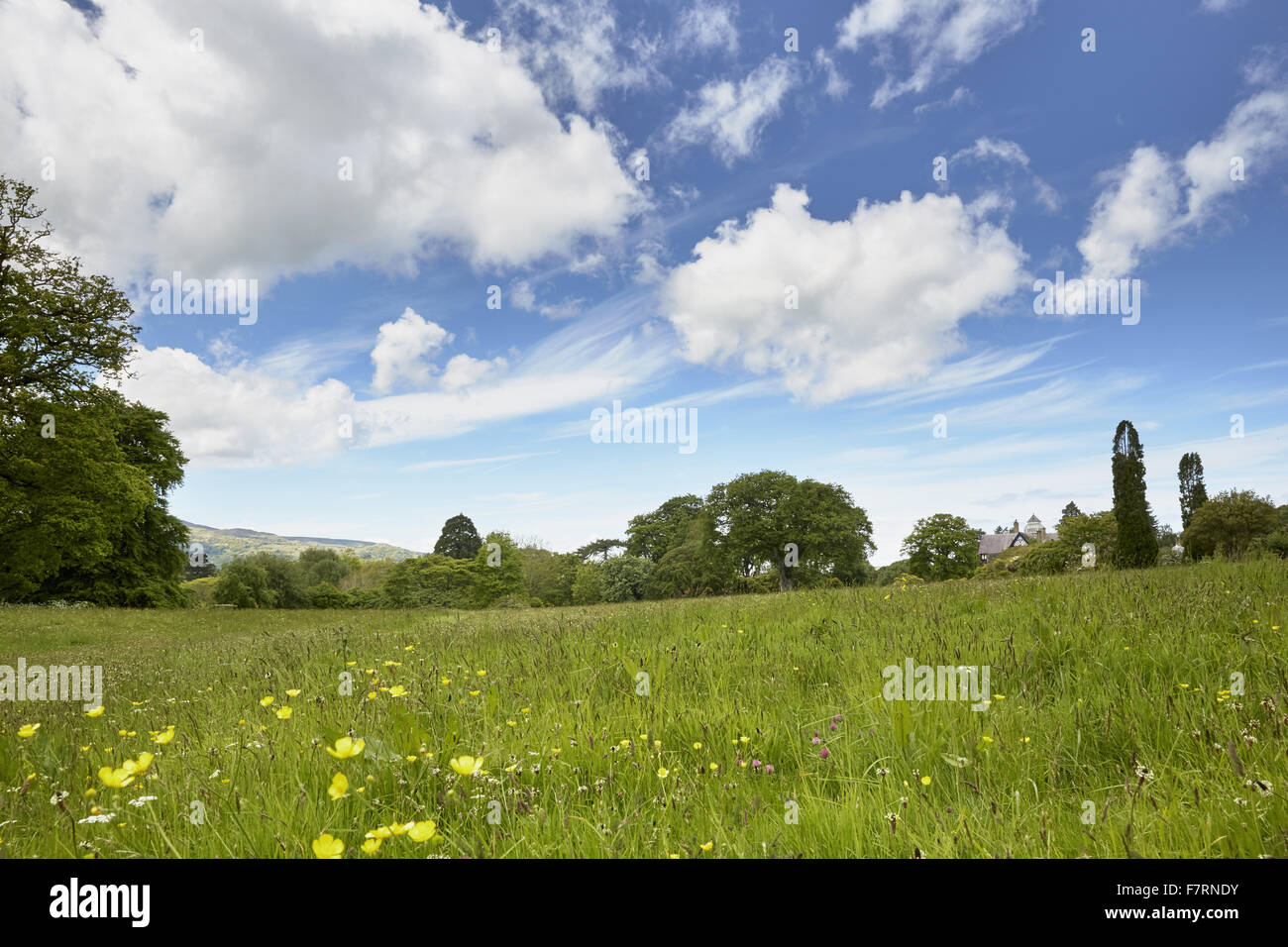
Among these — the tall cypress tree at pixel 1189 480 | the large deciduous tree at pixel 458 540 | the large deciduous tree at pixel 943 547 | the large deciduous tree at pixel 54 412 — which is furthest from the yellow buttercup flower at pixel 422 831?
the tall cypress tree at pixel 1189 480

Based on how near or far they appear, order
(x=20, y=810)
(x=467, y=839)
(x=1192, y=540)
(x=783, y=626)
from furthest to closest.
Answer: (x=1192, y=540) < (x=783, y=626) < (x=20, y=810) < (x=467, y=839)

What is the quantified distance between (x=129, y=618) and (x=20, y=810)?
99.8ft

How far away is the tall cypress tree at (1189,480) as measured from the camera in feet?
257

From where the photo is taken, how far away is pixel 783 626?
7086 millimetres

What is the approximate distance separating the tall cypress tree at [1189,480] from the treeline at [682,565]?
171ft

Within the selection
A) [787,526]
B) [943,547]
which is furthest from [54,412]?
[943,547]

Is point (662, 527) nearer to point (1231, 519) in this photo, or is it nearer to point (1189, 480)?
point (1231, 519)

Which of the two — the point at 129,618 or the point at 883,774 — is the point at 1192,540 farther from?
the point at 129,618

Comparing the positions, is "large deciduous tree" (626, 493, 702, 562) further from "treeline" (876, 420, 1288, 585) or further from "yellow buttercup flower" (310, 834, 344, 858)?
"yellow buttercup flower" (310, 834, 344, 858)

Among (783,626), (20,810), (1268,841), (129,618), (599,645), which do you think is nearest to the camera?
(1268,841)

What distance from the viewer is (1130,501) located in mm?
46062

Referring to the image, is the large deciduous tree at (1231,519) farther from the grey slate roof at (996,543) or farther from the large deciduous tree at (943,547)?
the grey slate roof at (996,543)
